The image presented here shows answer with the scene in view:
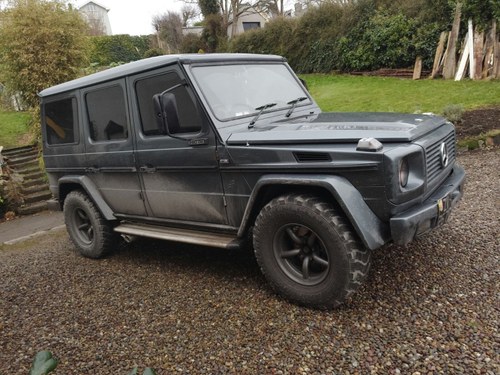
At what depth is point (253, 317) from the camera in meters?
3.04

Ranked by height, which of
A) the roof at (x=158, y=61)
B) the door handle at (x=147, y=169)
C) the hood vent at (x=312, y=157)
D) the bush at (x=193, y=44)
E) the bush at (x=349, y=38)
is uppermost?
the bush at (x=193, y=44)

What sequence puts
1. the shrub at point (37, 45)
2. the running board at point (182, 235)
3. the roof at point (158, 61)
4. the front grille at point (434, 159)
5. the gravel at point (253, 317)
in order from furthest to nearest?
the shrub at point (37, 45) → the roof at point (158, 61) → the running board at point (182, 235) → the front grille at point (434, 159) → the gravel at point (253, 317)

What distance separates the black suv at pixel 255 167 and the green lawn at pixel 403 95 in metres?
5.95

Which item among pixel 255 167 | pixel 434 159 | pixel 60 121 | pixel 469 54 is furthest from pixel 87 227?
pixel 469 54

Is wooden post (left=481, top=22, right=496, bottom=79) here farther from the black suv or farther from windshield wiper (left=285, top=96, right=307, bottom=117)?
windshield wiper (left=285, top=96, right=307, bottom=117)

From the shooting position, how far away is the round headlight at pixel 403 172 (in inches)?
105

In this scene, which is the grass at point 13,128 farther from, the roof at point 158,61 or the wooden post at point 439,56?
the wooden post at point 439,56

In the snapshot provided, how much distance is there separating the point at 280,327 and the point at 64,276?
2644mm

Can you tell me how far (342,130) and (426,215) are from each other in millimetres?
792

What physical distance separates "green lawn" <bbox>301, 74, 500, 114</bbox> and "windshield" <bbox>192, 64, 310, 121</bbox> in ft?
18.1

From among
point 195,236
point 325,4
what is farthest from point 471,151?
point 325,4

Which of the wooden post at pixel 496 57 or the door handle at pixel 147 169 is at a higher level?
the wooden post at pixel 496 57

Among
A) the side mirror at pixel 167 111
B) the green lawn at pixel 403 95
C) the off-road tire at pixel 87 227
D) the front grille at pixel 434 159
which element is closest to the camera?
the front grille at pixel 434 159

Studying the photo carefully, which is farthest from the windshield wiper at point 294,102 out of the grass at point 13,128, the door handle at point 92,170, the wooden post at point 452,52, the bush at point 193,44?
the bush at point 193,44
